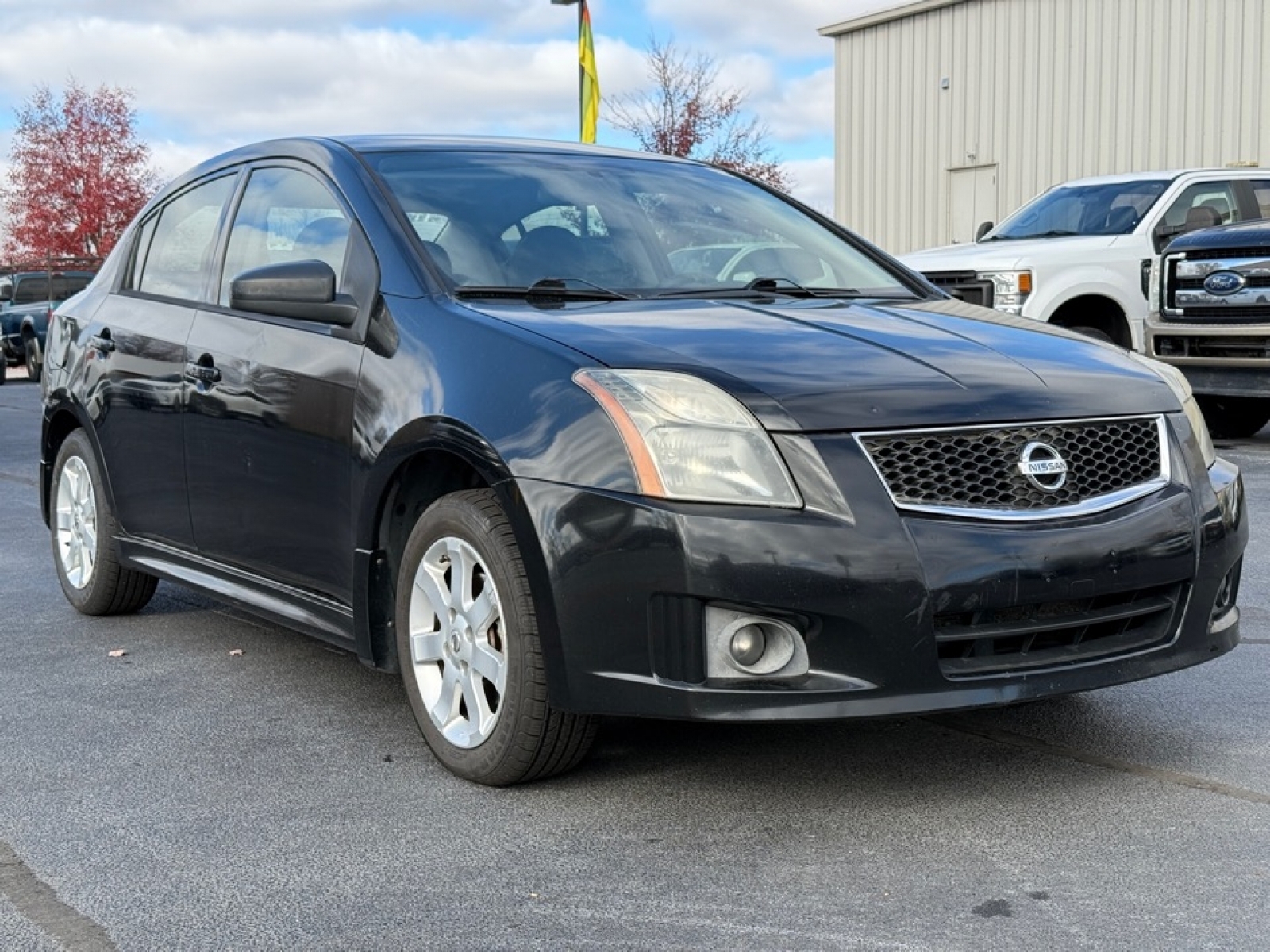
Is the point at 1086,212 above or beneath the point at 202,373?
above

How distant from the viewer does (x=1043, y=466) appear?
3695 millimetres

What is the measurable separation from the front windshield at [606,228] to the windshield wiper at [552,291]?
0.01 m

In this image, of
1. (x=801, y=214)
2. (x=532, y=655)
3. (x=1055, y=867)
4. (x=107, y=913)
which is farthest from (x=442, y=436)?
(x=801, y=214)

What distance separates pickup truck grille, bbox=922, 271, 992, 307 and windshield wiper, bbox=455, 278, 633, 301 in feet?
24.7

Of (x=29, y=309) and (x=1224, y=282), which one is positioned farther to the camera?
(x=29, y=309)

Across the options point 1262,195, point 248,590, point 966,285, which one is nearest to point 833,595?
point 248,590

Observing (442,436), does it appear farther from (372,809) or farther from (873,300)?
(873,300)

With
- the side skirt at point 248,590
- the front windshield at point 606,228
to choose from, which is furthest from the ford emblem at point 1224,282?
the side skirt at point 248,590

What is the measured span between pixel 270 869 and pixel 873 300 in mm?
2328

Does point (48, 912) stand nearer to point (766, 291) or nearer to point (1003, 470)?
point (1003, 470)

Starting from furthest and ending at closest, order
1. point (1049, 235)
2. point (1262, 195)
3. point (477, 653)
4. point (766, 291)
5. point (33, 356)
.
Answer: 1. point (33, 356)
2. point (1262, 195)
3. point (1049, 235)
4. point (766, 291)
5. point (477, 653)

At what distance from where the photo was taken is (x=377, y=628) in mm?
4340

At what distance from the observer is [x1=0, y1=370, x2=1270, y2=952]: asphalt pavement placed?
3125 millimetres

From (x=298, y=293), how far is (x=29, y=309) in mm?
24012
